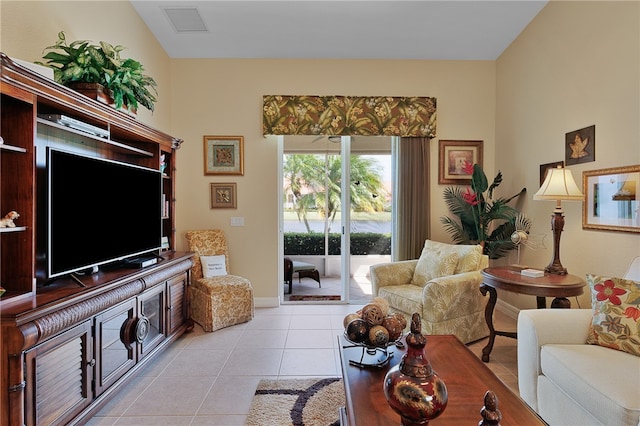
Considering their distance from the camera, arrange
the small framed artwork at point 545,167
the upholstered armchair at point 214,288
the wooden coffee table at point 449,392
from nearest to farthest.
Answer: the wooden coffee table at point 449,392
the small framed artwork at point 545,167
the upholstered armchair at point 214,288

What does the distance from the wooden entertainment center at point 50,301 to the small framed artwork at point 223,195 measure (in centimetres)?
167

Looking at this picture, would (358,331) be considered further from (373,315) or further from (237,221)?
(237,221)

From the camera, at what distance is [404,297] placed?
3080mm

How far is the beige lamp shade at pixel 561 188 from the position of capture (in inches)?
99.0

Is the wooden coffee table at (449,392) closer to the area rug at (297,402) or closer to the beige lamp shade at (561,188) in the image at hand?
the area rug at (297,402)

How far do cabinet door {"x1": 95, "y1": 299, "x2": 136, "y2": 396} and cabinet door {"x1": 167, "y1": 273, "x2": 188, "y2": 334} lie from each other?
0.61m

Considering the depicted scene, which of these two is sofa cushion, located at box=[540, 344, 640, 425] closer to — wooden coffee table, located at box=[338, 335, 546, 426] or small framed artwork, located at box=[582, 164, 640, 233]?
wooden coffee table, located at box=[338, 335, 546, 426]

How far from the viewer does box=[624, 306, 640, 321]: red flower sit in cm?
175

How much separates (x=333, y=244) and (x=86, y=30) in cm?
376

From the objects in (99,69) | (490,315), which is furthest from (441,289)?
(99,69)

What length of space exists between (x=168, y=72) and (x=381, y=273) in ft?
11.6

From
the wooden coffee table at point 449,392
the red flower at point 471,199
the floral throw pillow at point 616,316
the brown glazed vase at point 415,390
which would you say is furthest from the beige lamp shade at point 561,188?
the brown glazed vase at point 415,390

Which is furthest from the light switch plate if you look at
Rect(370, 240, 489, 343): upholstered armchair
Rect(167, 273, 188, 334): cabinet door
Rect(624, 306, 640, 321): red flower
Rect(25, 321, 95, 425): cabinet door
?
Rect(624, 306, 640, 321): red flower

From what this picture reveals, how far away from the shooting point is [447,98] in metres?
4.25
